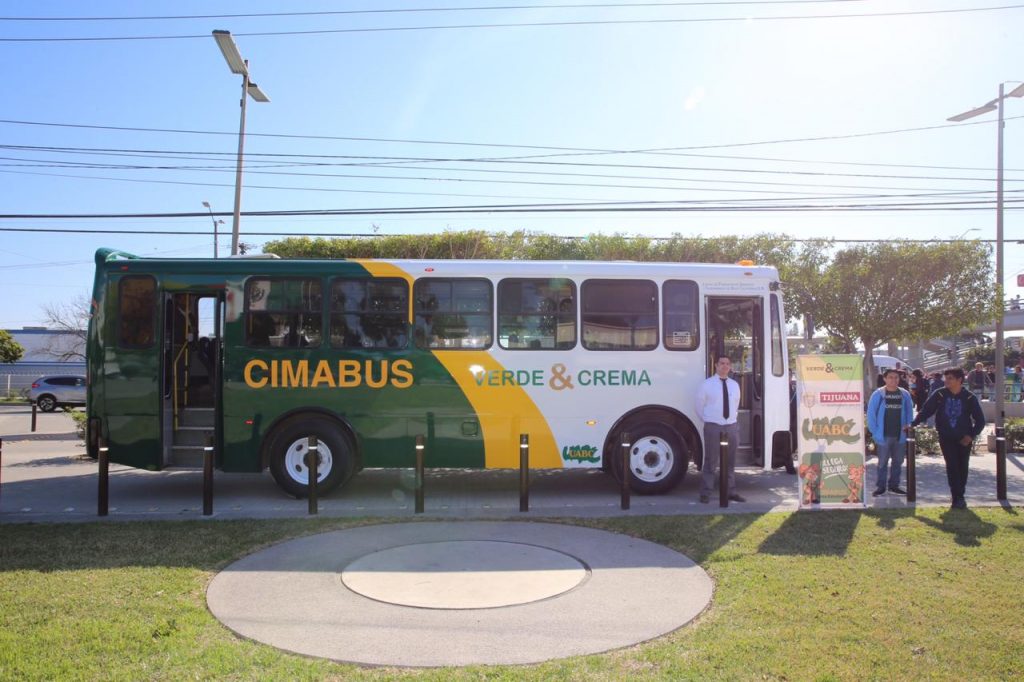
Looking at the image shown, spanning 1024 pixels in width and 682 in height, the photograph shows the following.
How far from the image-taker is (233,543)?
23.7 ft

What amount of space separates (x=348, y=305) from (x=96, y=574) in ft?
15.2

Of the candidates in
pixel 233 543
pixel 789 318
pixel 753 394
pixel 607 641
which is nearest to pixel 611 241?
pixel 789 318

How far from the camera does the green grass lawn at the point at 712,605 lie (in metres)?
4.40

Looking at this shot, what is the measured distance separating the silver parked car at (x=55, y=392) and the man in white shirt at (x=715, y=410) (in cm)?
2839

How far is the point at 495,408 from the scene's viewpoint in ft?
32.3

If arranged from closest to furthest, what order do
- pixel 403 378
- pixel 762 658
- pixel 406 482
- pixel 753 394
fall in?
pixel 762 658
pixel 403 378
pixel 753 394
pixel 406 482

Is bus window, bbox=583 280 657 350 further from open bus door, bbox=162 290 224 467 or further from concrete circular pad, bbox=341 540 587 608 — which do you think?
open bus door, bbox=162 290 224 467

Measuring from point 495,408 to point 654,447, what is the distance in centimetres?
225

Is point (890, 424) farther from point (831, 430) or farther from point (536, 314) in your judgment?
point (536, 314)

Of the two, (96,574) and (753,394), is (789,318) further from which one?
(96,574)

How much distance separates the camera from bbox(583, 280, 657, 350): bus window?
395 inches

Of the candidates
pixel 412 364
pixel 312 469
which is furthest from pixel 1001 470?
pixel 312 469

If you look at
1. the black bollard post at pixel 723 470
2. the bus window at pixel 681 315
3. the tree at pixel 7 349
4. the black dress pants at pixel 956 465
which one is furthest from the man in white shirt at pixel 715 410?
the tree at pixel 7 349

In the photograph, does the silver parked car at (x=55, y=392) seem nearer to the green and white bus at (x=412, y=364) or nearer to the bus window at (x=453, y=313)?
the green and white bus at (x=412, y=364)
